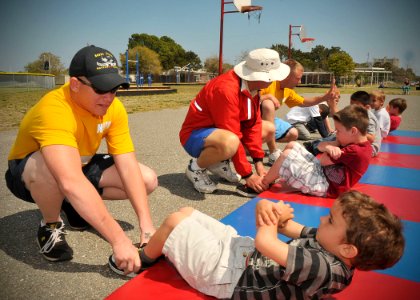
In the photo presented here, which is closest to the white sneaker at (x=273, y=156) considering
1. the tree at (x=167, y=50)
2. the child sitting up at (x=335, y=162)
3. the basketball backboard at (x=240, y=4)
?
the child sitting up at (x=335, y=162)

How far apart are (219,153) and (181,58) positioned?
73689 millimetres

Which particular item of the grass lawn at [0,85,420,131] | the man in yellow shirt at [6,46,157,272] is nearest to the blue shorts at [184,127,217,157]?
the man in yellow shirt at [6,46,157,272]

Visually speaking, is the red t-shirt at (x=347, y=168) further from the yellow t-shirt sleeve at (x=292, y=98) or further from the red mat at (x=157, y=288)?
the yellow t-shirt sleeve at (x=292, y=98)

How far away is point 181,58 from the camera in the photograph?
74062mm

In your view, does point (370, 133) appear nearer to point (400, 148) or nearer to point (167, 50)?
point (400, 148)

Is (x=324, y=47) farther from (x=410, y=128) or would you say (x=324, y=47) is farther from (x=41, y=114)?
(x=41, y=114)

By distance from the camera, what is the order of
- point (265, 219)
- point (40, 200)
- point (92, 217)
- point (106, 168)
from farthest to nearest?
point (106, 168), point (40, 200), point (92, 217), point (265, 219)

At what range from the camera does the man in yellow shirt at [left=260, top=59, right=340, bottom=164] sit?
14.5ft

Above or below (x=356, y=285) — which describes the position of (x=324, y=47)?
above

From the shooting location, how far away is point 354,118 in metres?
2.93

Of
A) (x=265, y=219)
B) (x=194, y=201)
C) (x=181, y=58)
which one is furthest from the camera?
(x=181, y=58)

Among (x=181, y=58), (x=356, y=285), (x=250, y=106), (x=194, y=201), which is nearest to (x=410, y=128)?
(x=250, y=106)

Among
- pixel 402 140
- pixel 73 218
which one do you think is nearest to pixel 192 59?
pixel 402 140

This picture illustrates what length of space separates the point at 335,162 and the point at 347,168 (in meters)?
0.12
